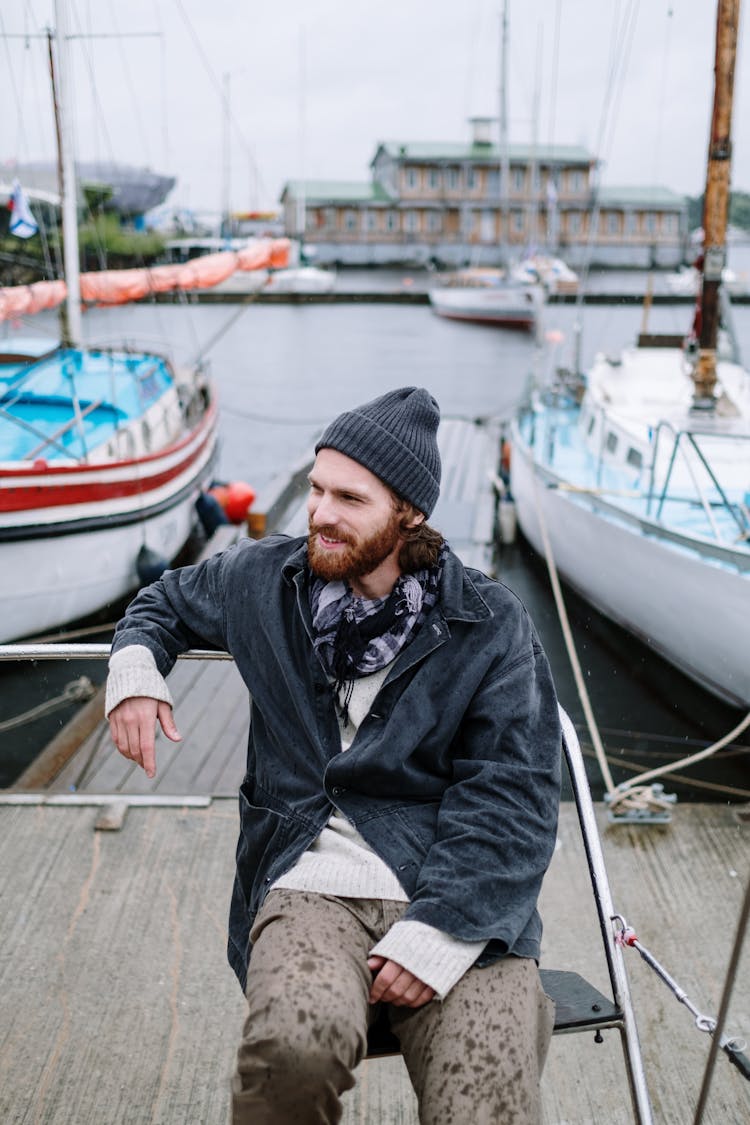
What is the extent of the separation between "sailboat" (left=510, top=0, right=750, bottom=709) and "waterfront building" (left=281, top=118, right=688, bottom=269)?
65272 mm

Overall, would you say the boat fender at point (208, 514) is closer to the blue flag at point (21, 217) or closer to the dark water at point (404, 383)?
the dark water at point (404, 383)

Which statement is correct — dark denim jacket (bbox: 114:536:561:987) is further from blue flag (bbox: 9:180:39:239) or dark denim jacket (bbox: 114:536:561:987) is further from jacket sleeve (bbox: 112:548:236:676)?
blue flag (bbox: 9:180:39:239)

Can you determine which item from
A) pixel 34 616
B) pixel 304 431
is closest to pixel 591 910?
pixel 34 616

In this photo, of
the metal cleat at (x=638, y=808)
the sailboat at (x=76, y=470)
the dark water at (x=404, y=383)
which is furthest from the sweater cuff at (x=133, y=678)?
the sailboat at (x=76, y=470)

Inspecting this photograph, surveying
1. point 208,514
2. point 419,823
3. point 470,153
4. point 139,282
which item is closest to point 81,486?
point 208,514

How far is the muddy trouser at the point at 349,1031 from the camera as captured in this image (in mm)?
1618

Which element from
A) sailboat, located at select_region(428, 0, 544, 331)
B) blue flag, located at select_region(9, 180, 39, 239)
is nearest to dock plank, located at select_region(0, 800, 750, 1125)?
blue flag, located at select_region(9, 180, 39, 239)

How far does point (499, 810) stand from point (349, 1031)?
50 cm

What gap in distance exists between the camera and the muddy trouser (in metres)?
1.62

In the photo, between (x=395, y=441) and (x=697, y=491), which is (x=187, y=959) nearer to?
(x=395, y=441)

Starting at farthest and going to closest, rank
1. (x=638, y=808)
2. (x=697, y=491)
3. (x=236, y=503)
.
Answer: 1. (x=236, y=503)
2. (x=697, y=491)
3. (x=638, y=808)

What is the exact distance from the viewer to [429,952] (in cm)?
178

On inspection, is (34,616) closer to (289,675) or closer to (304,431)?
(289,675)

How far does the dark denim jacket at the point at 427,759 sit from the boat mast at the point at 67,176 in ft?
38.9
